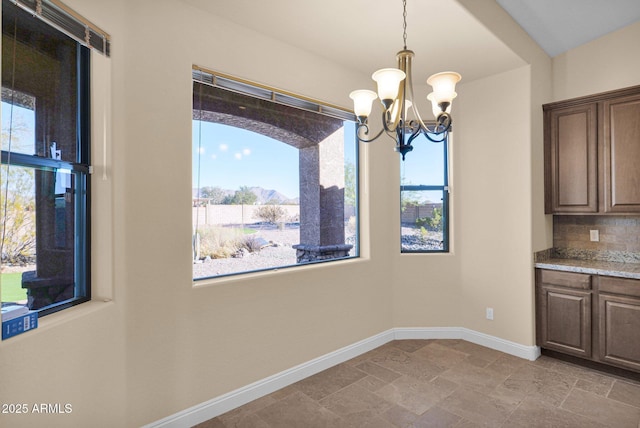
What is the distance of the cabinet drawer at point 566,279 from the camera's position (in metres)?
2.96

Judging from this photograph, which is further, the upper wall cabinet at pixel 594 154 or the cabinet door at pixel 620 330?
the upper wall cabinet at pixel 594 154

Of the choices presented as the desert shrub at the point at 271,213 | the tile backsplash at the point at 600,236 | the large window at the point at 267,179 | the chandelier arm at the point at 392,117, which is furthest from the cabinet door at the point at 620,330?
the desert shrub at the point at 271,213

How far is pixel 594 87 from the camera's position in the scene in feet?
10.7

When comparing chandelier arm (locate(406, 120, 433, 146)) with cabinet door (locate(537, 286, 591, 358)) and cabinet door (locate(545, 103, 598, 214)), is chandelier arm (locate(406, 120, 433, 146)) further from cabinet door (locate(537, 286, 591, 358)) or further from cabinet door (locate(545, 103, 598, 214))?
cabinet door (locate(537, 286, 591, 358))

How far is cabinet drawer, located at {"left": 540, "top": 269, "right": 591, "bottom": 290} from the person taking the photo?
9.71 ft

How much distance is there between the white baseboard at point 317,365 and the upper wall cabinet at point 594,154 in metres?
1.41

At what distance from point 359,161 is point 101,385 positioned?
2.68 metres

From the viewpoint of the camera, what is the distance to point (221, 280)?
7.93ft

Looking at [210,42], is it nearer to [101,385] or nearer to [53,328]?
[53,328]

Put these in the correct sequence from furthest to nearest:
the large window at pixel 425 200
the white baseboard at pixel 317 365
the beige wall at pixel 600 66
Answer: the large window at pixel 425 200 → the beige wall at pixel 600 66 → the white baseboard at pixel 317 365

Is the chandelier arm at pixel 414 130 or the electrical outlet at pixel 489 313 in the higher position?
the chandelier arm at pixel 414 130

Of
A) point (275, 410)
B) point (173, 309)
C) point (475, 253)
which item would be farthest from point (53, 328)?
point (475, 253)

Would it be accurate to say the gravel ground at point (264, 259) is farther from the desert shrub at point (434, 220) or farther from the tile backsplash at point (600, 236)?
the tile backsplash at point (600, 236)

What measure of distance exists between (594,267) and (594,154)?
3.33ft
